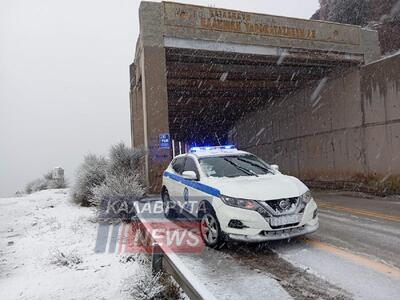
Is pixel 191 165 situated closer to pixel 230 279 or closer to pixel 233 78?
pixel 230 279

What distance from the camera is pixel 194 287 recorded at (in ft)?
12.2

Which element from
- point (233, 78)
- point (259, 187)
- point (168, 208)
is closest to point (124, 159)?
point (168, 208)

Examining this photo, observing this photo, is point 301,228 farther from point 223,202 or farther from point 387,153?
point 387,153

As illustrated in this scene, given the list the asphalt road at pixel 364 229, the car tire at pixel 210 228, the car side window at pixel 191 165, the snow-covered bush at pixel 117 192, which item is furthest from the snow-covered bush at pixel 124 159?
the car tire at pixel 210 228

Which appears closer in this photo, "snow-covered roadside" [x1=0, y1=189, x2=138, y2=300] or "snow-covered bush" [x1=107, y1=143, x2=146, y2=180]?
"snow-covered roadside" [x1=0, y1=189, x2=138, y2=300]

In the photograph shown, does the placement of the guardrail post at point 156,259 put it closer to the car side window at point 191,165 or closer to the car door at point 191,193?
the car door at point 191,193

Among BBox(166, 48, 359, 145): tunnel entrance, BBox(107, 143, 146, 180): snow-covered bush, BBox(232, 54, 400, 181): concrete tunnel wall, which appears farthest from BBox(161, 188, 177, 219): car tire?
BBox(232, 54, 400, 181): concrete tunnel wall

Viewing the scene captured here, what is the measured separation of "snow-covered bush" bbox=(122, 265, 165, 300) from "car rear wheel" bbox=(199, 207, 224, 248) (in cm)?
171

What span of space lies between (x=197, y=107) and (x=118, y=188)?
836 inches

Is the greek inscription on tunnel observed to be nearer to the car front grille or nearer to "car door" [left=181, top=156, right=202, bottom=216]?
"car door" [left=181, top=156, right=202, bottom=216]

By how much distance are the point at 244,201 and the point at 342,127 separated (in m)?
13.8

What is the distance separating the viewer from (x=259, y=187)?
637 cm

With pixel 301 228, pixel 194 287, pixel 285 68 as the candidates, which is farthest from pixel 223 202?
pixel 285 68

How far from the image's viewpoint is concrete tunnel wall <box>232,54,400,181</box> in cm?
1520
